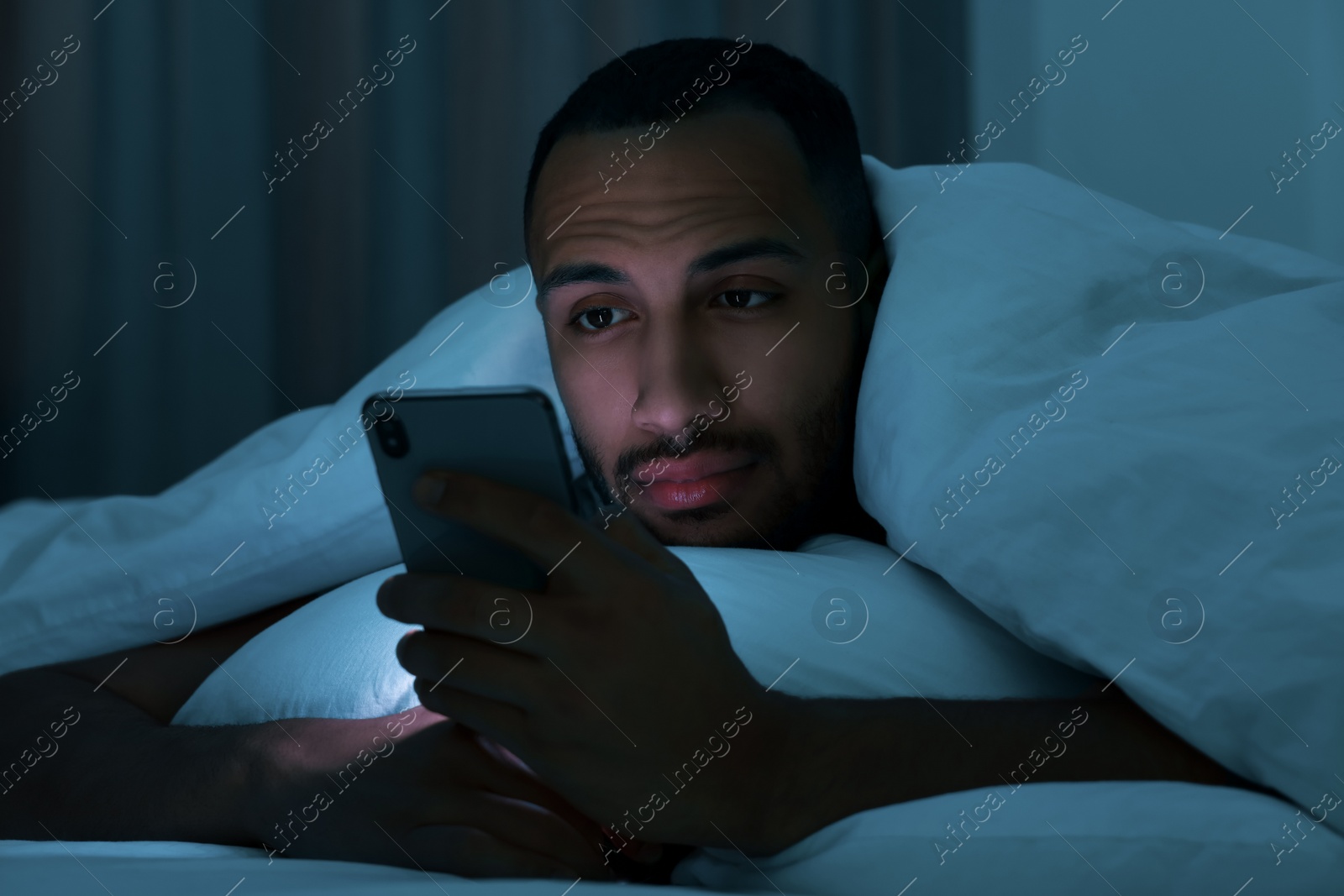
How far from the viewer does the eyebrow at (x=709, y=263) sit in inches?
39.6

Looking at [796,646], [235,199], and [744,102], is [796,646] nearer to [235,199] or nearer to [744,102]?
[744,102]

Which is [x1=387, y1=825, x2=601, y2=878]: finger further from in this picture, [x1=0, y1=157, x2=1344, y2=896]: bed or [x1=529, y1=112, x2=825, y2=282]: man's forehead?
[x1=529, y1=112, x2=825, y2=282]: man's forehead

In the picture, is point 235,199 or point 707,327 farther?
point 235,199

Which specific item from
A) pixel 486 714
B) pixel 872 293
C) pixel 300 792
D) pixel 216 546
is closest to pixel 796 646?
pixel 486 714

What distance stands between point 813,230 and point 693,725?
667 millimetres

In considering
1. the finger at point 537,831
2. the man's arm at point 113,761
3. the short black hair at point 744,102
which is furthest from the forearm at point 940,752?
the short black hair at point 744,102

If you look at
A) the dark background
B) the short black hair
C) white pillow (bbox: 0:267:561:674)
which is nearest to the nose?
white pillow (bbox: 0:267:561:674)

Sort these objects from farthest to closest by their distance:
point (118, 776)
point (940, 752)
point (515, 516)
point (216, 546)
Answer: point (216, 546)
point (118, 776)
point (940, 752)
point (515, 516)

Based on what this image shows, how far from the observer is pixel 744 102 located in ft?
3.62

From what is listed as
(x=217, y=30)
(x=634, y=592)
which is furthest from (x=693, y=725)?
(x=217, y=30)

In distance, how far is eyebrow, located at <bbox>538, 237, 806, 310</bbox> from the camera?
1.01m

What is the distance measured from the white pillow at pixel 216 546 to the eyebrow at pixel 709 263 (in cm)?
12

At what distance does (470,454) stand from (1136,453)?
17.9 inches

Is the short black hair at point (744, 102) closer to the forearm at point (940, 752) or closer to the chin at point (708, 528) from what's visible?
the chin at point (708, 528)
